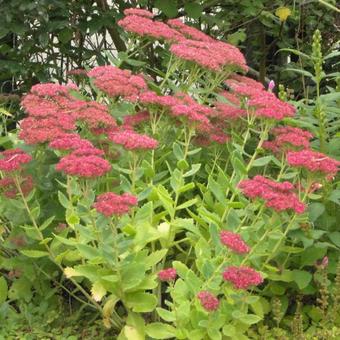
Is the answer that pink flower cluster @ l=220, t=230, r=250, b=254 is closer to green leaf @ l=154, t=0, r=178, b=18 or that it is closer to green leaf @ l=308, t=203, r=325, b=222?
green leaf @ l=308, t=203, r=325, b=222

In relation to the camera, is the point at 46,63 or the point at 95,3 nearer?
the point at 46,63

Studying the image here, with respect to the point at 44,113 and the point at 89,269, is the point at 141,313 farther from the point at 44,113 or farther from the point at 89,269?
the point at 44,113

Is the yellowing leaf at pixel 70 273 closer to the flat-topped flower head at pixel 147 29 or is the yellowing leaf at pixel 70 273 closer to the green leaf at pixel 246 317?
the green leaf at pixel 246 317

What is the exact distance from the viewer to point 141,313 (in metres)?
2.81

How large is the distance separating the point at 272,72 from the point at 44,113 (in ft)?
10.9

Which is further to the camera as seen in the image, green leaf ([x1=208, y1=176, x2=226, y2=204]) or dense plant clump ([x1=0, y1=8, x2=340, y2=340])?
green leaf ([x1=208, y1=176, x2=226, y2=204])

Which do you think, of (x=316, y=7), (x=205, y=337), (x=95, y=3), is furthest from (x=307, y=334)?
(x=316, y=7)

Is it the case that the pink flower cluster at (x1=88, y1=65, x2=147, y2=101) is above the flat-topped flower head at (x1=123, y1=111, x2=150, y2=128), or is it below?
above

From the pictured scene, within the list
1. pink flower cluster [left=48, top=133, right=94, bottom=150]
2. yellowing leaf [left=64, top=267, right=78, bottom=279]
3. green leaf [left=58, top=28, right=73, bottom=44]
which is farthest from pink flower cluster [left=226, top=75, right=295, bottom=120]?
green leaf [left=58, top=28, right=73, bottom=44]

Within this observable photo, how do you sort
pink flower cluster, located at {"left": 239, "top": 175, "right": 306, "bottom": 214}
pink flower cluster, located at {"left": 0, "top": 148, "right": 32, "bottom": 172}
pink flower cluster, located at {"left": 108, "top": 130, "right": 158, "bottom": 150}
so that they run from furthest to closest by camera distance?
1. pink flower cluster, located at {"left": 0, "top": 148, "right": 32, "bottom": 172}
2. pink flower cluster, located at {"left": 108, "top": 130, "right": 158, "bottom": 150}
3. pink flower cluster, located at {"left": 239, "top": 175, "right": 306, "bottom": 214}

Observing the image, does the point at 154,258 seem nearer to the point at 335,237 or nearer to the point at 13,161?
the point at 13,161

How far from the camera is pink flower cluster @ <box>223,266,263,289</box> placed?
7.35 feet

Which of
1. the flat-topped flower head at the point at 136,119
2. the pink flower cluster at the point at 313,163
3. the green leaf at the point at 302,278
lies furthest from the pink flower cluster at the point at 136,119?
the green leaf at the point at 302,278

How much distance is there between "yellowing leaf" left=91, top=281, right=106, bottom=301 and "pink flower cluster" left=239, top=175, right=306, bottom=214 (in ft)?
1.92
